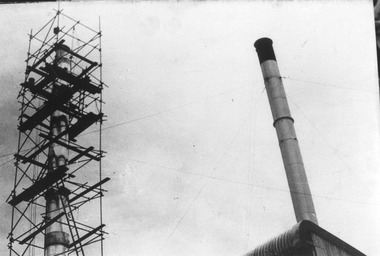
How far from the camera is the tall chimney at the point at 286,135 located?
822 inches

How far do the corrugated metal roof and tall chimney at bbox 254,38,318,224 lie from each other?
8327 millimetres

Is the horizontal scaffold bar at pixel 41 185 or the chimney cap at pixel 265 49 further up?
the chimney cap at pixel 265 49

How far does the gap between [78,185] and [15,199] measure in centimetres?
224

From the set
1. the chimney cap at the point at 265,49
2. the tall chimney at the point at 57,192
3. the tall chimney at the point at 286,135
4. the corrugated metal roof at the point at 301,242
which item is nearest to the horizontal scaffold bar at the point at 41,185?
the tall chimney at the point at 57,192

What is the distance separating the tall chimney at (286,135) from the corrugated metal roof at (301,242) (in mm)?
8327

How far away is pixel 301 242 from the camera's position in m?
11.2

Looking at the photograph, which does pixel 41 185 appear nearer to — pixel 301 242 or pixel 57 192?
pixel 57 192

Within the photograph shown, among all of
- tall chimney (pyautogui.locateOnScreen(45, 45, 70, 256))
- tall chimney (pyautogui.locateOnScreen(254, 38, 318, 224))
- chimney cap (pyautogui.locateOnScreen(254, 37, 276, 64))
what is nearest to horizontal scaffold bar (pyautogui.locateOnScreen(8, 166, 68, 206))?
tall chimney (pyautogui.locateOnScreen(45, 45, 70, 256))

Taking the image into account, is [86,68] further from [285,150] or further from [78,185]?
[285,150]

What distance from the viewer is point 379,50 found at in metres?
5.71

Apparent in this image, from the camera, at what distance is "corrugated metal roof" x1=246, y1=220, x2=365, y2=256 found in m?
11.2

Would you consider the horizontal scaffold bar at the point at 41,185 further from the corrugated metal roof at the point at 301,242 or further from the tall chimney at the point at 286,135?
the tall chimney at the point at 286,135

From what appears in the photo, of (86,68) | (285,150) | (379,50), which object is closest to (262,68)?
(285,150)

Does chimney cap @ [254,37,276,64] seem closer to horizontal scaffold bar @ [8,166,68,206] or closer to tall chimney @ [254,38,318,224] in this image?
tall chimney @ [254,38,318,224]
